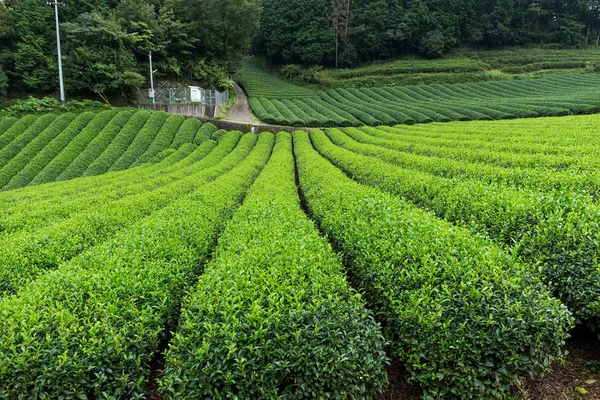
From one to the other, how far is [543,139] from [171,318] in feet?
47.2

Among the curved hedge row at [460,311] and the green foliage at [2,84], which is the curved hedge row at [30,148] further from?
the curved hedge row at [460,311]

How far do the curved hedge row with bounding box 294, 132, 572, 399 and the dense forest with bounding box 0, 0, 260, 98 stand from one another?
31.2m

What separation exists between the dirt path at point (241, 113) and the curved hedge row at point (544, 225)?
26.0 meters

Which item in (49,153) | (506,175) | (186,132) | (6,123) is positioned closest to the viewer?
(506,175)

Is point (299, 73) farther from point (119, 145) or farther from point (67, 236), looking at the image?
point (67, 236)

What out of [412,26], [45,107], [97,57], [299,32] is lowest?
[45,107]

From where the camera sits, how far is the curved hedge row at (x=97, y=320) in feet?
9.84

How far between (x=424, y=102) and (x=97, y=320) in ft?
129

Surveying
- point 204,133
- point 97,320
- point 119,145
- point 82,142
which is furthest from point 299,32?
point 97,320

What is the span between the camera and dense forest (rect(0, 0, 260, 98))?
28156 mm

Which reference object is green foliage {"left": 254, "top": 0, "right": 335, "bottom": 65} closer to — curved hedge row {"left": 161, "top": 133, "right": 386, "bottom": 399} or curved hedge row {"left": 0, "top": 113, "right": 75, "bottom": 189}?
curved hedge row {"left": 0, "top": 113, "right": 75, "bottom": 189}

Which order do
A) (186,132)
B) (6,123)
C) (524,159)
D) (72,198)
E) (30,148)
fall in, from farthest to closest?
1. (186,132)
2. (6,123)
3. (30,148)
4. (72,198)
5. (524,159)

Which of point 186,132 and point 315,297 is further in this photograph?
point 186,132

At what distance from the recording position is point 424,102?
37.1m
